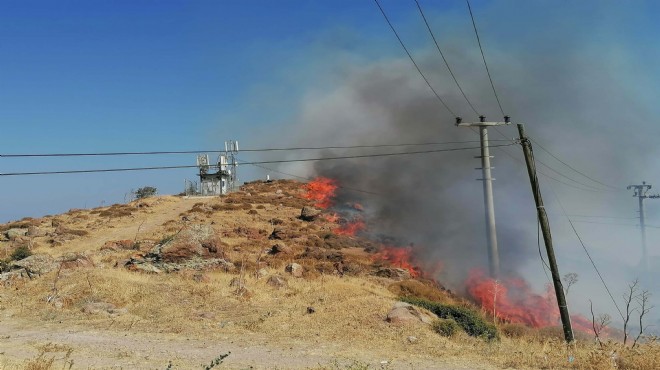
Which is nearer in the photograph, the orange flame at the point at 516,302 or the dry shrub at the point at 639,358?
the dry shrub at the point at 639,358

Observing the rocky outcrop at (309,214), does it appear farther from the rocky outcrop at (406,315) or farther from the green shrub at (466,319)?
the rocky outcrop at (406,315)

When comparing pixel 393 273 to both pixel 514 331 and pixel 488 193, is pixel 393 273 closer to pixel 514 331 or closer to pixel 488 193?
pixel 488 193

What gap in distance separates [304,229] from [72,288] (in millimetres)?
Result: 24865

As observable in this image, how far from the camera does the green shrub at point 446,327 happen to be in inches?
663

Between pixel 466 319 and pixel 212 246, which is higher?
pixel 212 246

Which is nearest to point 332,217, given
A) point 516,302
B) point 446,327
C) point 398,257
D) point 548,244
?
point 398,257

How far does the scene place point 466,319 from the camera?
62.2ft

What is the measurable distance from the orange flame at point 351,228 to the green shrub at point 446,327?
26463mm

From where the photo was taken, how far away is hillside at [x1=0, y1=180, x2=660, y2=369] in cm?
1269

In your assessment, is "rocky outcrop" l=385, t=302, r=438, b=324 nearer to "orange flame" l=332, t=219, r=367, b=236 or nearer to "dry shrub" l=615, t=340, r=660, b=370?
"dry shrub" l=615, t=340, r=660, b=370

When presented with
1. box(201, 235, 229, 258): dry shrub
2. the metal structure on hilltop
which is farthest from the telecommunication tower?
box(201, 235, 229, 258): dry shrub

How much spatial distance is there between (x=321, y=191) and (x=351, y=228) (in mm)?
18213

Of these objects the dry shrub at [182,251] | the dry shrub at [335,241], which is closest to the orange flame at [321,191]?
the dry shrub at [335,241]

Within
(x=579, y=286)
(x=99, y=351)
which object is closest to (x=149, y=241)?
(x=99, y=351)
